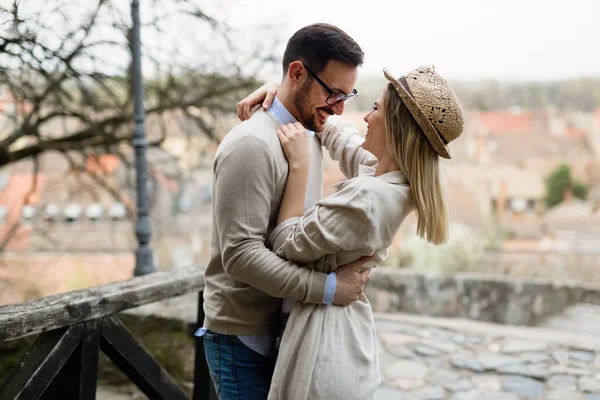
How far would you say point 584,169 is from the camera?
21656 mm

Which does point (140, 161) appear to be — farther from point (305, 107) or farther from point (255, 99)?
point (305, 107)

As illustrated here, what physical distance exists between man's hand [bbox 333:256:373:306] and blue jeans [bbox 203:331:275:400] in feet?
1.08

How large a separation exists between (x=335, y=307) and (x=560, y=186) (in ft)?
69.1

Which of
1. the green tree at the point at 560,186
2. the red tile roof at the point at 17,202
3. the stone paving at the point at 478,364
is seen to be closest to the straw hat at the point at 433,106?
the stone paving at the point at 478,364

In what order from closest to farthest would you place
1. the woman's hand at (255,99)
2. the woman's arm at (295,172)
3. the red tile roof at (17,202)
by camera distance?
the woman's arm at (295,172) < the woman's hand at (255,99) < the red tile roof at (17,202)

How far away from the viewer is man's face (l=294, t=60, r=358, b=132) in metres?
1.60

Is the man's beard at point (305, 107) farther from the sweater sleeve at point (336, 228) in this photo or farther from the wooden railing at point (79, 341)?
the wooden railing at point (79, 341)

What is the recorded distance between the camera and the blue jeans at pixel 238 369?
1.58 meters

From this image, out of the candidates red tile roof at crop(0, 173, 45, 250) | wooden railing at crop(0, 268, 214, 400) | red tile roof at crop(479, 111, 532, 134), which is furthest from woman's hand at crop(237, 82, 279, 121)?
red tile roof at crop(479, 111, 532, 134)

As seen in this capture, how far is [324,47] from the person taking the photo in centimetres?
157

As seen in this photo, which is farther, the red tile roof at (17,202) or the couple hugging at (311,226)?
the red tile roof at (17,202)

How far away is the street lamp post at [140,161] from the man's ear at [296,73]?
89.4 inches

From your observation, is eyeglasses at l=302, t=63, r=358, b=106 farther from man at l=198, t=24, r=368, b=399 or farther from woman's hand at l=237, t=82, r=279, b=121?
woman's hand at l=237, t=82, r=279, b=121

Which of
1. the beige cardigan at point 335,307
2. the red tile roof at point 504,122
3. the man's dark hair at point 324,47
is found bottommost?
the red tile roof at point 504,122
